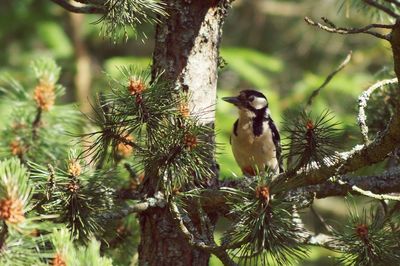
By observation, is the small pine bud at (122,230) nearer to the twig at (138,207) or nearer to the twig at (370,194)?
the twig at (138,207)

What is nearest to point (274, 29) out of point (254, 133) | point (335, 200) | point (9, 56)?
point (335, 200)

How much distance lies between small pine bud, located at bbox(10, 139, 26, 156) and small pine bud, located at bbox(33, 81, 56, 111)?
9.2 inches

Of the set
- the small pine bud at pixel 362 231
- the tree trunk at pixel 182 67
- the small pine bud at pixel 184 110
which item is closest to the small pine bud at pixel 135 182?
the tree trunk at pixel 182 67

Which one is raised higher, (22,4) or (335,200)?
(22,4)

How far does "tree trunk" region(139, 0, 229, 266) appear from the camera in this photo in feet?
11.8

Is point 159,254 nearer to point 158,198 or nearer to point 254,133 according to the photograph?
point 158,198

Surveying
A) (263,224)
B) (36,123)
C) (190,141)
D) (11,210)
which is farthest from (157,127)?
(36,123)

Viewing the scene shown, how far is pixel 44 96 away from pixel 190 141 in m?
1.33

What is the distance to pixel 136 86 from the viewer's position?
3.23 meters

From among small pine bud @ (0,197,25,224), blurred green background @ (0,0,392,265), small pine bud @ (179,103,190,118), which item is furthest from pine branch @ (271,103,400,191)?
blurred green background @ (0,0,392,265)

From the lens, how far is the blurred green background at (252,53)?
27.0 feet

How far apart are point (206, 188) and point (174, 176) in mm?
356

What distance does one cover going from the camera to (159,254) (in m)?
3.60

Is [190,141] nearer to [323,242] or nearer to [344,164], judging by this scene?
[344,164]
